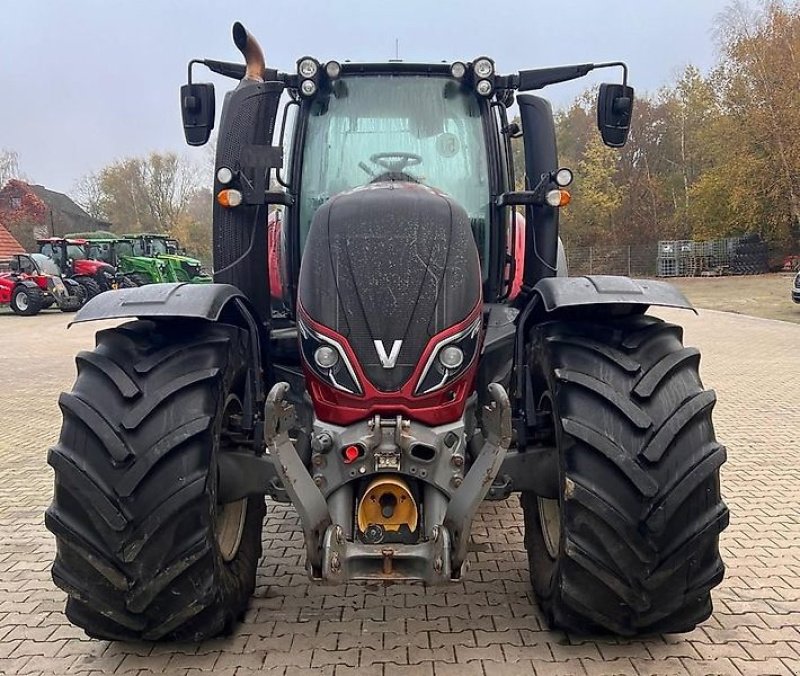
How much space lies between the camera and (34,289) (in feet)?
69.9

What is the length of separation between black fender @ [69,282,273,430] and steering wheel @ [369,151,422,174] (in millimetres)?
989

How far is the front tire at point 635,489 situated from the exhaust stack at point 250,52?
6.50ft

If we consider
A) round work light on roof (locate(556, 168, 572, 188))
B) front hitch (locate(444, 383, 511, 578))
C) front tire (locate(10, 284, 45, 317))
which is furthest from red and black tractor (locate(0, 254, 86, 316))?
front hitch (locate(444, 383, 511, 578))

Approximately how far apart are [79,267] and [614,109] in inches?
895

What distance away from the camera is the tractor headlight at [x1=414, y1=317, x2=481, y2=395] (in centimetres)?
264

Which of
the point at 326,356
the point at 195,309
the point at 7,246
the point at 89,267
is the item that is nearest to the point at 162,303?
the point at 195,309

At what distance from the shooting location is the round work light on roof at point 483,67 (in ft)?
11.7

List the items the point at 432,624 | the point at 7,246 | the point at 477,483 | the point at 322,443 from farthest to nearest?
the point at 7,246 → the point at 432,624 → the point at 322,443 → the point at 477,483

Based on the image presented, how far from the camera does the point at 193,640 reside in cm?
281

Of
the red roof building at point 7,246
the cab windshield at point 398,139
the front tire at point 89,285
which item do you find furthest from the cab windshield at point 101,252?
the cab windshield at point 398,139

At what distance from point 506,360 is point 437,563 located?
3.82 feet

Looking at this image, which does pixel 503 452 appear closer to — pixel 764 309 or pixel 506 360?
pixel 506 360

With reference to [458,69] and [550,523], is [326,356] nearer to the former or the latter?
[550,523]

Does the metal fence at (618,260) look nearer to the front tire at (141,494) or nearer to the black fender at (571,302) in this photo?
the black fender at (571,302)
